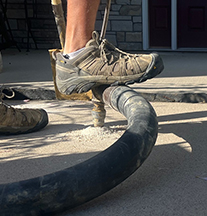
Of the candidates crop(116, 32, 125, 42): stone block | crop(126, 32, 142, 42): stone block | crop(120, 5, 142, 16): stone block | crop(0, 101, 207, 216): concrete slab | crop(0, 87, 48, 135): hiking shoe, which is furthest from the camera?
crop(116, 32, 125, 42): stone block

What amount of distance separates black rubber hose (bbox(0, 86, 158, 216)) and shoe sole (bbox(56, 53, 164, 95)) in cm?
55

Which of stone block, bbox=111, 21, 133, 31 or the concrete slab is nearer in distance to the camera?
the concrete slab

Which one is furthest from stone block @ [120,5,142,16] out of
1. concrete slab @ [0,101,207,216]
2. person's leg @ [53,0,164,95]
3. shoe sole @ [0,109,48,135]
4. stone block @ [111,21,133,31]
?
person's leg @ [53,0,164,95]

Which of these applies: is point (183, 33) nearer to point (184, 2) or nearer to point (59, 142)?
point (184, 2)

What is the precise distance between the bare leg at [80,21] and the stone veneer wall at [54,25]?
450 centimetres

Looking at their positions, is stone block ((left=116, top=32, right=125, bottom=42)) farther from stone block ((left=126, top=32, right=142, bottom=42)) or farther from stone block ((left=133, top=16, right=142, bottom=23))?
stone block ((left=133, top=16, right=142, bottom=23))

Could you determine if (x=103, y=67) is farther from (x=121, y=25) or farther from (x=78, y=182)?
Answer: (x=121, y=25)

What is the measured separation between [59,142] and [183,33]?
460 centimetres

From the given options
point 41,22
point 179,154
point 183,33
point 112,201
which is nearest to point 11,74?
point 41,22

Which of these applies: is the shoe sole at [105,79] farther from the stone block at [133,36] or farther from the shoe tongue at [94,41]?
the stone block at [133,36]

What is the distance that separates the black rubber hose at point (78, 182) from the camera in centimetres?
184

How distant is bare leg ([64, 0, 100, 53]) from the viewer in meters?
2.68

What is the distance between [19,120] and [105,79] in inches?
29.6

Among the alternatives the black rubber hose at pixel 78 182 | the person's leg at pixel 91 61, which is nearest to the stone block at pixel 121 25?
the person's leg at pixel 91 61
